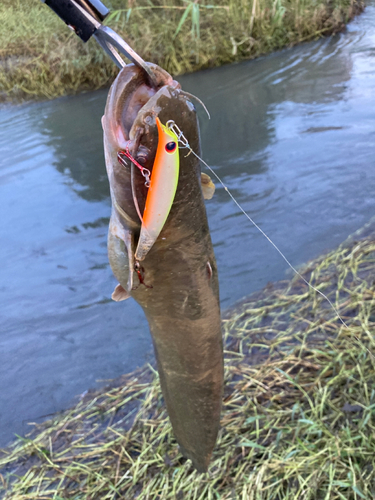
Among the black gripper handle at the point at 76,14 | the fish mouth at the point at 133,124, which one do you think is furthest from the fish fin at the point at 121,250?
the black gripper handle at the point at 76,14

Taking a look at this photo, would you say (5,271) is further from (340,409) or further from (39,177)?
(340,409)

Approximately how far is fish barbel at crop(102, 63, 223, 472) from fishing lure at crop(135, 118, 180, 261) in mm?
27

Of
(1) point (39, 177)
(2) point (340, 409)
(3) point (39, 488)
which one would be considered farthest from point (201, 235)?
(1) point (39, 177)

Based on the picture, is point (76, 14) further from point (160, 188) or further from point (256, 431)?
point (256, 431)

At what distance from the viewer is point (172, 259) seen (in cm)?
133

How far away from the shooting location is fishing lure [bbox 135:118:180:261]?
1.04m

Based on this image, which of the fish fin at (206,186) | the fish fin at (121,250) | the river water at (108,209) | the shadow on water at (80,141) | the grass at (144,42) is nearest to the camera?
the fish fin at (121,250)

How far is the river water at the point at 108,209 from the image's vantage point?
324 centimetres

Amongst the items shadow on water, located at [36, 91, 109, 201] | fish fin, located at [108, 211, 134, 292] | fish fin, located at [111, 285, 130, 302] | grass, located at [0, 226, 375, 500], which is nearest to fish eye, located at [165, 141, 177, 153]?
fish fin, located at [108, 211, 134, 292]

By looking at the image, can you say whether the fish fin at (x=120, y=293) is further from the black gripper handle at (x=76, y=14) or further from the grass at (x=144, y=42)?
the grass at (x=144, y=42)

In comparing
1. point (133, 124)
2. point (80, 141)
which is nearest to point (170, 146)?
point (133, 124)

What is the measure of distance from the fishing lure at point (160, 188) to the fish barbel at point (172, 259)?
0.03m

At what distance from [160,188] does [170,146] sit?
116mm

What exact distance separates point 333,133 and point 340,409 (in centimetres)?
431
